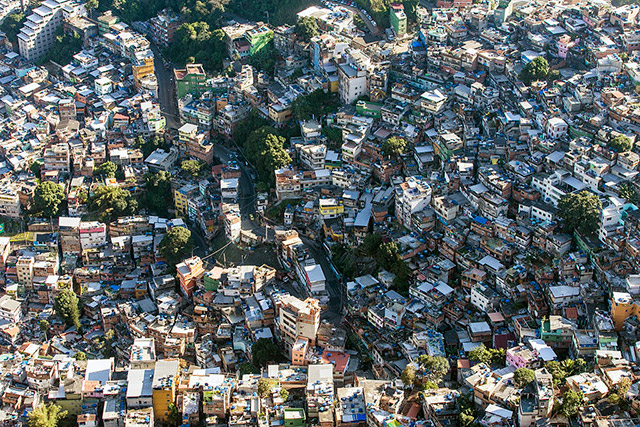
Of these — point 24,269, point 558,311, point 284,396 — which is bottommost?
point 24,269

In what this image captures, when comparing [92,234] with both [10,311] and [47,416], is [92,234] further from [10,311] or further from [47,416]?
[47,416]

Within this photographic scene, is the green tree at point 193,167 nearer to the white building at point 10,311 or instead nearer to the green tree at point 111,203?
the green tree at point 111,203

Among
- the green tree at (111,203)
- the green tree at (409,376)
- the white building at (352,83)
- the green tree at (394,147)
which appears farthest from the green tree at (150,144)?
the green tree at (409,376)

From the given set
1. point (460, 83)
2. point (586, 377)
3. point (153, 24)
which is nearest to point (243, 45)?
point (153, 24)

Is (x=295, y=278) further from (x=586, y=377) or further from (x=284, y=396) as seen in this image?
(x=586, y=377)

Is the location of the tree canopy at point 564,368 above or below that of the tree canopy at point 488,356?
above

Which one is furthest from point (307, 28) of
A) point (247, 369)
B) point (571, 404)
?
point (571, 404)

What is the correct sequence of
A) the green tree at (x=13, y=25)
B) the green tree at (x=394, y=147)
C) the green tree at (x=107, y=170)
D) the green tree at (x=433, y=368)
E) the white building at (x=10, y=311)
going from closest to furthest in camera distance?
1. the green tree at (x=433, y=368)
2. the white building at (x=10, y=311)
3. the green tree at (x=394, y=147)
4. the green tree at (x=107, y=170)
5. the green tree at (x=13, y=25)
